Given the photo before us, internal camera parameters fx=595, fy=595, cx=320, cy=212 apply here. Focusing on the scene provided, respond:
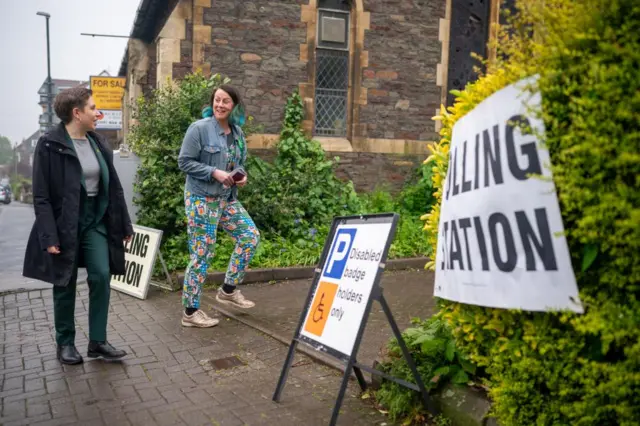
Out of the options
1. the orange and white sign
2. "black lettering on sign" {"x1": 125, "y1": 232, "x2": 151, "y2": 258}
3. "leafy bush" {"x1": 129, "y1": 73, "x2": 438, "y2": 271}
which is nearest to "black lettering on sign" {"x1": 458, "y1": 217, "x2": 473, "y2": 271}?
the orange and white sign

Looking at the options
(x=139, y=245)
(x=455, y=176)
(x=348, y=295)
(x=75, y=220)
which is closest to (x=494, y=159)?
(x=455, y=176)

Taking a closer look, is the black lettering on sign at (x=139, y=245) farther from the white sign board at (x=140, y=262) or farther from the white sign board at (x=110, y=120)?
the white sign board at (x=110, y=120)

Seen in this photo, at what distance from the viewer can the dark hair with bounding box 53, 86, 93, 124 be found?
4.48m

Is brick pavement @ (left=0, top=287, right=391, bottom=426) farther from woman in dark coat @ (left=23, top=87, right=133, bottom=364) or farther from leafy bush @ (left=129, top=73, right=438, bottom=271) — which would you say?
leafy bush @ (left=129, top=73, right=438, bottom=271)

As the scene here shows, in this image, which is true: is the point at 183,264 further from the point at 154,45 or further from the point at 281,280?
the point at 154,45

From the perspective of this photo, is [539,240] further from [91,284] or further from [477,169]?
[91,284]

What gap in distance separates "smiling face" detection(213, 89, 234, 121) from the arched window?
19.6ft

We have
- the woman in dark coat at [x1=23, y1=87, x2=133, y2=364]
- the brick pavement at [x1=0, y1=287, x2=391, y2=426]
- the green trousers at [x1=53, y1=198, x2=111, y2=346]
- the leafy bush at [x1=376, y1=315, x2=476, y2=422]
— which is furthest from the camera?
the green trousers at [x1=53, y1=198, x2=111, y2=346]

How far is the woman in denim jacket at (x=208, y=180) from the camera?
17.5 feet

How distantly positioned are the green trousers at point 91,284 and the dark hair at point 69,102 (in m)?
0.66

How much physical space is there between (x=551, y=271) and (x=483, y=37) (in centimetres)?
1102

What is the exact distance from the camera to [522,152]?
2514 millimetres

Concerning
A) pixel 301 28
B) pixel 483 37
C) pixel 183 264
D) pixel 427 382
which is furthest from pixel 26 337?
pixel 483 37

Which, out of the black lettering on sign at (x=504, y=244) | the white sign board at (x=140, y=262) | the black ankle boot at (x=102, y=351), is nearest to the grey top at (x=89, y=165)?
the black ankle boot at (x=102, y=351)
